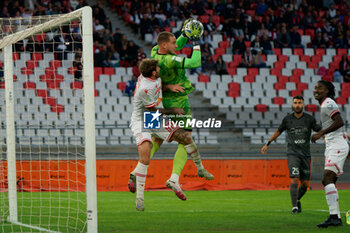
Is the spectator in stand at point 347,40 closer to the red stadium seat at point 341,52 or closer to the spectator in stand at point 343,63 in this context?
the red stadium seat at point 341,52

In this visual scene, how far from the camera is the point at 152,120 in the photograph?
30.4 feet

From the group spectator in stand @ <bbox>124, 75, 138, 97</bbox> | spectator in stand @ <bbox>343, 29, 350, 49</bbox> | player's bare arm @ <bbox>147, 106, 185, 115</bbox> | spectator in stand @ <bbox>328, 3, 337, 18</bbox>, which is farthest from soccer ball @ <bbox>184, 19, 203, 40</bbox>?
spectator in stand @ <bbox>328, 3, 337, 18</bbox>

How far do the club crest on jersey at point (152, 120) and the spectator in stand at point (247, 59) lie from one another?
16.3 metres

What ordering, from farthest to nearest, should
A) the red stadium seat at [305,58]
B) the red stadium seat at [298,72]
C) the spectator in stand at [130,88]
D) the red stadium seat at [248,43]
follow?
the red stadium seat at [305,58]
the red stadium seat at [248,43]
the red stadium seat at [298,72]
the spectator in stand at [130,88]

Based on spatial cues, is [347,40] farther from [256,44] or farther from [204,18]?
[204,18]

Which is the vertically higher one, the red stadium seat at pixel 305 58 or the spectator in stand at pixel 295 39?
the spectator in stand at pixel 295 39

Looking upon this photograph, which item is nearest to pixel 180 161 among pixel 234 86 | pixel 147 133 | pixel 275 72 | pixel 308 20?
pixel 147 133

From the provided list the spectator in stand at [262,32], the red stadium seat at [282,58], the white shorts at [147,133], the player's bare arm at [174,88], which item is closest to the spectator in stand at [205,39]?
the spectator in stand at [262,32]

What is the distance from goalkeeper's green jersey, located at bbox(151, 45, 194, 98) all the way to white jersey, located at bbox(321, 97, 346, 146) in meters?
2.11

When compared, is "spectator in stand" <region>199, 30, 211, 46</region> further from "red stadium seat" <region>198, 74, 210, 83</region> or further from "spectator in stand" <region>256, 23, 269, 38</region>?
"spectator in stand" <region>256, 23, 269, 38</region>

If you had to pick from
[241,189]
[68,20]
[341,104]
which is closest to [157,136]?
[68,20]

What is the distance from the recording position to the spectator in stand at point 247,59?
25172 millimetres

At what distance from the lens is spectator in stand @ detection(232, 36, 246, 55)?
2548 cm

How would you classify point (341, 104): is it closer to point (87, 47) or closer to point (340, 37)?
point (340, 37)
